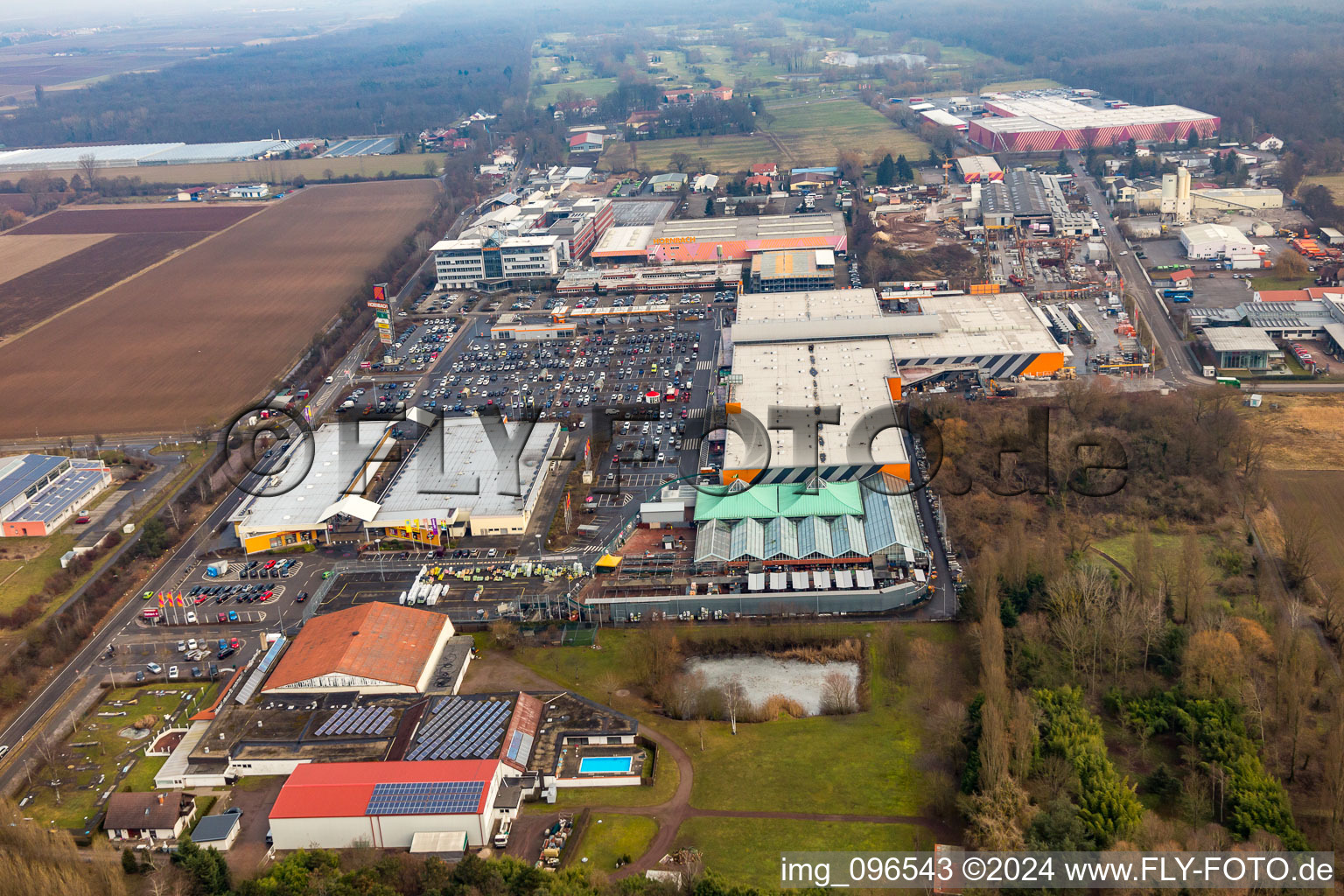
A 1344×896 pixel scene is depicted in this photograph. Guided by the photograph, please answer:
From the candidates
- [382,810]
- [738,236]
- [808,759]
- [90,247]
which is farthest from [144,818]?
[90,247]

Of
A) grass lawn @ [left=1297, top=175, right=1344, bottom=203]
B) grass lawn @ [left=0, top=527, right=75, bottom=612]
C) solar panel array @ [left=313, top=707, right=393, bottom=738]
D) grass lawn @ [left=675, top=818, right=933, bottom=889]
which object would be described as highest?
grass lawn @ [left=1297, top=175, right=1344, bottom=203]

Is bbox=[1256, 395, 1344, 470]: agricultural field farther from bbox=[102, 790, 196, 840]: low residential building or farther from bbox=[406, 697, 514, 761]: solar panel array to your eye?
bbox=[102, 790, 196, 840]: low residential building

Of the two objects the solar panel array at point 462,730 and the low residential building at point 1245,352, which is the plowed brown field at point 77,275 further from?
the low residential building at point 1245,352

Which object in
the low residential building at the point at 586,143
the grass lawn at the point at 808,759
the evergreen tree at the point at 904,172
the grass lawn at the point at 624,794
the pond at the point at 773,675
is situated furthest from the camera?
the low residential building at the point at 586,143

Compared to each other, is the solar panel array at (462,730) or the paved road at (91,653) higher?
the solar panel array at (462,730)

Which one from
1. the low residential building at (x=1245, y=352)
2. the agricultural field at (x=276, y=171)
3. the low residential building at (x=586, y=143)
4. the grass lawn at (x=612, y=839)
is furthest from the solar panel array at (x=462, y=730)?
the low residential building at (x=586, y=143)

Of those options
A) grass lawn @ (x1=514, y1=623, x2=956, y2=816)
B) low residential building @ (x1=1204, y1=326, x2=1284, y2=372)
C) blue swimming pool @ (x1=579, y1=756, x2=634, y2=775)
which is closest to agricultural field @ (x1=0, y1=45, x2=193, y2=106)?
low residential building @ (x1=1204, y1=326, x2=1284, y2=372)

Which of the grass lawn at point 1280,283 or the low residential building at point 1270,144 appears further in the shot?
the low residential building at point 1270,144
